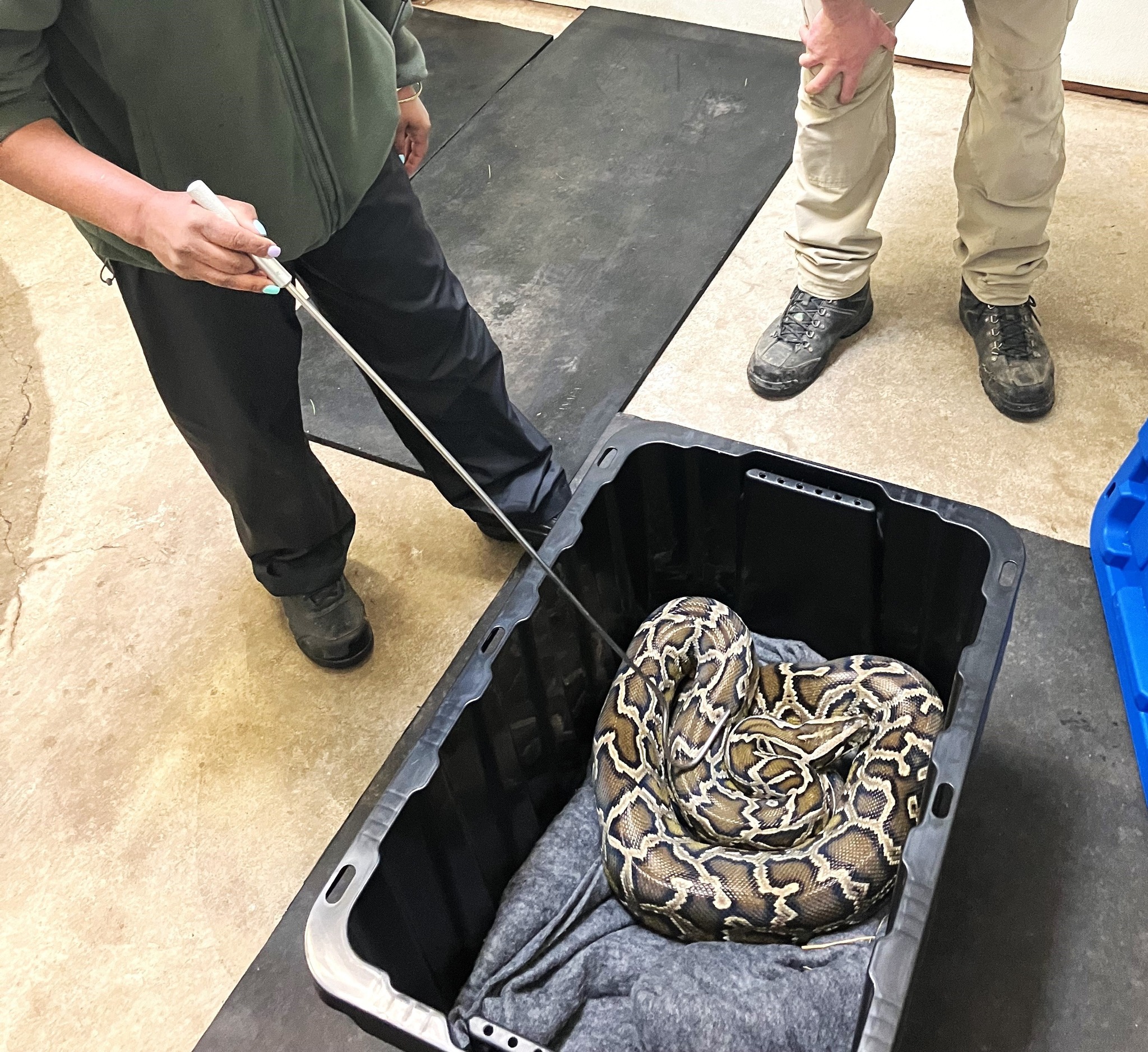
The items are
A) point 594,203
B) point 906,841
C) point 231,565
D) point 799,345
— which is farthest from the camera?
point 594,203

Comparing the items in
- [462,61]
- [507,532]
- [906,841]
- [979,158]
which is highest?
[979,158]

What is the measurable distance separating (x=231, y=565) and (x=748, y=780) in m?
1.14

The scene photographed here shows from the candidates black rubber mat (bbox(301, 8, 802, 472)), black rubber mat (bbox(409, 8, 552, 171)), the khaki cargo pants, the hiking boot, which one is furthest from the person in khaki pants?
black rubber mat (bbox(409, 8, 552, 171))

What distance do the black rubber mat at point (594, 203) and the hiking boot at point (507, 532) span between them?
223 millimetres

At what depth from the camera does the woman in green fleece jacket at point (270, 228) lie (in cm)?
109

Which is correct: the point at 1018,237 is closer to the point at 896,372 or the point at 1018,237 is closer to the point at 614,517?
the point at 896,372

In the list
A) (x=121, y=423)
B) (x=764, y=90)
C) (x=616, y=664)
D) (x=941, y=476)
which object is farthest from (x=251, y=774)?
(x=764, y=90)

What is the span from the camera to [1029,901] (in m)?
1.43

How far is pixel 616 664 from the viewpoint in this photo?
1.63m

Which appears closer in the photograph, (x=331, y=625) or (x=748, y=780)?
(x=748, y=780)

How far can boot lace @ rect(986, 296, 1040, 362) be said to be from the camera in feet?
6.77

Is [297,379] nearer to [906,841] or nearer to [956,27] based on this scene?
[906,841]

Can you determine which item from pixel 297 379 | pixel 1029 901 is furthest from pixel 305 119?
pixel 1029 901

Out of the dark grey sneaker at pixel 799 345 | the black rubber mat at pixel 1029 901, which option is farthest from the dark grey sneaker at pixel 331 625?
the dark grey sneaker at pixel 799 345
